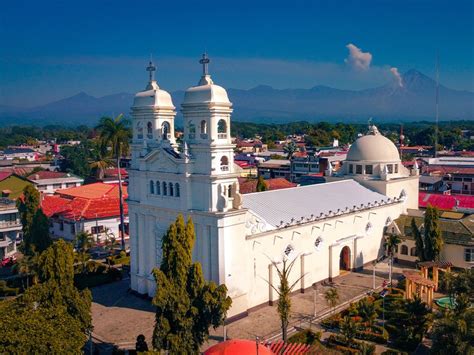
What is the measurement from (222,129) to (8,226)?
1102 inches

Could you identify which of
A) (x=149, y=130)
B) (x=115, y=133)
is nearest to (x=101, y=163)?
(x=115, y=133)

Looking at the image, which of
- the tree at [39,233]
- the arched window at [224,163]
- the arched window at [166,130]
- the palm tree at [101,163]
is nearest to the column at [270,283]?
the arched window at [224,163]

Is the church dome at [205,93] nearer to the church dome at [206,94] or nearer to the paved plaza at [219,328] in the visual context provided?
the church dome at [206,94]

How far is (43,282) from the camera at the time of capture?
84.1ft

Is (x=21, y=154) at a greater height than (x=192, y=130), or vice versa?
(x=192, y=130)

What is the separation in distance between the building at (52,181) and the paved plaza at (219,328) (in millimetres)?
39252

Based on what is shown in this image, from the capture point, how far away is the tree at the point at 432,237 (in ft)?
124

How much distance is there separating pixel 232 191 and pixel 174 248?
7499 millimetres

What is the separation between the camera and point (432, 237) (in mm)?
37938

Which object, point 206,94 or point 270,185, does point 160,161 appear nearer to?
point 206,94

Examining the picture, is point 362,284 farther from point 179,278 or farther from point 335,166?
point 335,166

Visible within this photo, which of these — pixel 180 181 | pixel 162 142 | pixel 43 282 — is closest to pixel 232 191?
pixel 180 181

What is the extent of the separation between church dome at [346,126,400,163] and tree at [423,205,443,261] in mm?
8828

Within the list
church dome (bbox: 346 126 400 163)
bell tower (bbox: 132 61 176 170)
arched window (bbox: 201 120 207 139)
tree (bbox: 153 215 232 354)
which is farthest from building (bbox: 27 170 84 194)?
tree (bbox: 153 215 232 354)
